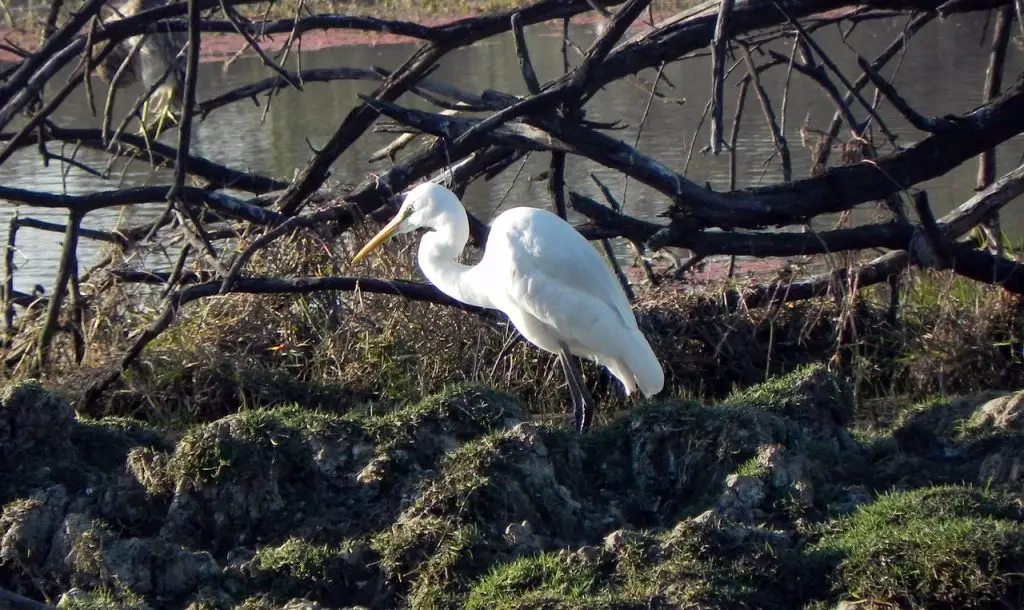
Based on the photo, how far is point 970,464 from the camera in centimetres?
414

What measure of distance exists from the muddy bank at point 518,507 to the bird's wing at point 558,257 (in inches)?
29.3

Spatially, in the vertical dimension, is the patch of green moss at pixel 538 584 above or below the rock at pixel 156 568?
above

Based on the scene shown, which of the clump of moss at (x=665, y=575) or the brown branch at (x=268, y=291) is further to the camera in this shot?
the brown branch at (x=268, y=291)

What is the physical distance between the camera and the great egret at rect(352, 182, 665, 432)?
4.94 m

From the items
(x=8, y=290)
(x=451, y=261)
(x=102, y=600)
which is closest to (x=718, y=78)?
(x=451, y=261)

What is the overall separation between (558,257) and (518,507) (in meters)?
1.41

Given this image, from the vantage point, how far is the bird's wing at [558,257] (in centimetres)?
493

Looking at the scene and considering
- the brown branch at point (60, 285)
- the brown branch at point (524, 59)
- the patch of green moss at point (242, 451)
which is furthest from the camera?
the brown branch at point (60, 285)

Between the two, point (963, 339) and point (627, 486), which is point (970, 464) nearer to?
point (627, 486)

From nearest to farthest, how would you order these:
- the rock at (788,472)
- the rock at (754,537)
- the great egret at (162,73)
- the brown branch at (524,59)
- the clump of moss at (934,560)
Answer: the clump of moss at (934,560) < the rock at (754,537) < the rock at (788,472) < the brown branch at (524,59) < the great egret at (162,73)

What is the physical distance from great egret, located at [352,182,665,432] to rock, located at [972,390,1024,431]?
1.19 meters

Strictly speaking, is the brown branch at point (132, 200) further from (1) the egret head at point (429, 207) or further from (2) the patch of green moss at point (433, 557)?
(2) the patch of green moss at point (433, 557)

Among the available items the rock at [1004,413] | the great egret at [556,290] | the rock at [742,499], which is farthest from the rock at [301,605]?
the rock at [1004,413]

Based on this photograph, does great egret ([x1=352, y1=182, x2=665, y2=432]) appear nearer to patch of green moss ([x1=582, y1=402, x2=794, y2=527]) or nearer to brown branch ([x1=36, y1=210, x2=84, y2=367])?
patch of green moss ([x1=582, y1=402, x2=794, y2=527])
